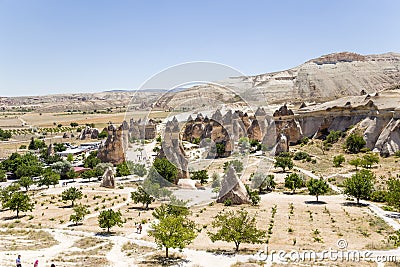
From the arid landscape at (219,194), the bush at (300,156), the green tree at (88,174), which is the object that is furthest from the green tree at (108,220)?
the bush at (300,156)

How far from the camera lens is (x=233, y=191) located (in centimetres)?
3531

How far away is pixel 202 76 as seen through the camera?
79.0 ft

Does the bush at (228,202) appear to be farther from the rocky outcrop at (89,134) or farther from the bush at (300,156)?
the rocky outcrop at (89,134)

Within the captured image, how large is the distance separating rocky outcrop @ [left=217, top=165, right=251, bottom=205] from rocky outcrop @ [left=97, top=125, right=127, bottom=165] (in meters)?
24.4

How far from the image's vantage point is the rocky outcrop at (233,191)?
114 feet

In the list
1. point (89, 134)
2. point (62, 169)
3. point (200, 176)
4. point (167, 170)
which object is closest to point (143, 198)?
point (167, 170)

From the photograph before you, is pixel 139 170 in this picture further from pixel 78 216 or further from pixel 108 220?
pixel 108 220

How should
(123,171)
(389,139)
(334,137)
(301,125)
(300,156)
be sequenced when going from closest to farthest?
1. (123,171)
2. (389,139)
3. (300,156)
4. (334,137)
5. (301,125)

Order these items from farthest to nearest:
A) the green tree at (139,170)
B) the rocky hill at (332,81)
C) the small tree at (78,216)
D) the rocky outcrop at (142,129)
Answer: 1. the rocky hill at (332,81)
2. the rocky outcrop at (142,129)
3. the green tree at (139,170)
4. the small tree at (78,216)

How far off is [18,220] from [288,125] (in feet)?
172

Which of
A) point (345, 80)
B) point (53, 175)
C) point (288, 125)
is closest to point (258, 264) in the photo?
point (53, 175)

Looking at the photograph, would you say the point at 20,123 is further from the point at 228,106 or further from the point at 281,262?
the point at 281,262

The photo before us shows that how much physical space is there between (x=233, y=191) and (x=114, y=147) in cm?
2685

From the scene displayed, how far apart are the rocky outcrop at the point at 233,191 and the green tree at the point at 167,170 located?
19.7ft
